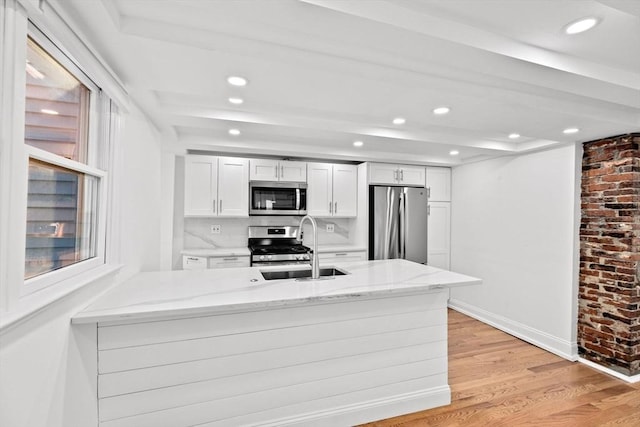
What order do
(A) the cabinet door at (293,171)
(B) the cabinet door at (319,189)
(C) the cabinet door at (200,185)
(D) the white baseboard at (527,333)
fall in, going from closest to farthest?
(D) the white baseboard at (527,333), (C) the cabinet door at (200,185), (A) the cabinet door at (293,171), (B) the cabinet door at (319,189)

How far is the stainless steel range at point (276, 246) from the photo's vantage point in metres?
3.86

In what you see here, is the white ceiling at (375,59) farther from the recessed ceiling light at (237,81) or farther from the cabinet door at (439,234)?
the cabinet door at (439,234)

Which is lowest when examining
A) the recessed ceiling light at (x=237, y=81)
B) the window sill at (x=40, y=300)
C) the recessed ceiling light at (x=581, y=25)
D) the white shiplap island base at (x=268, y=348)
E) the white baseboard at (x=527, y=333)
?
the white baseboard at (x=527, y=333)

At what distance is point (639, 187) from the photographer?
2.73 metres

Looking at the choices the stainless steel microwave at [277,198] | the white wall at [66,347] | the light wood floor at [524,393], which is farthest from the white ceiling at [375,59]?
the light wood floor at [524,393]

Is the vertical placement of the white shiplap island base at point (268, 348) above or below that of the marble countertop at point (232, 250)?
below

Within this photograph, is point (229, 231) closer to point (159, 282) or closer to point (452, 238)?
point (159, 282)

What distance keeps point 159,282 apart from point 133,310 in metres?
0.59

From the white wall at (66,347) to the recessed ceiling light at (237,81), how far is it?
752 mm

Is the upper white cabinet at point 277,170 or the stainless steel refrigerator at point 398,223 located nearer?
the upper white cabinet at point 277,170

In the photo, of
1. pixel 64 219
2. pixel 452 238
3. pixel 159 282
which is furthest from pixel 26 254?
pixel 452 238

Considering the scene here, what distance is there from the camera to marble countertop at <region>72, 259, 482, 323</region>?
4.95ft

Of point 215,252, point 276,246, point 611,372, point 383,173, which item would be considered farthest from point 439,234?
point 215,252

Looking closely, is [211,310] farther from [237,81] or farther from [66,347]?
[237,81]
